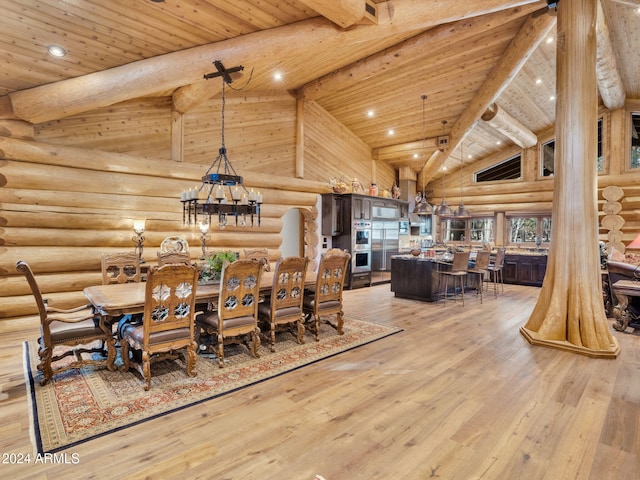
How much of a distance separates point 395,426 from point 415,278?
4849mm

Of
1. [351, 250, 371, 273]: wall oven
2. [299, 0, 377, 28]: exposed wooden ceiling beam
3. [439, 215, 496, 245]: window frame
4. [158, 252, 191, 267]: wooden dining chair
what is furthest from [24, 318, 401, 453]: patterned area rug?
[439, 215, 496, 245]: window frame

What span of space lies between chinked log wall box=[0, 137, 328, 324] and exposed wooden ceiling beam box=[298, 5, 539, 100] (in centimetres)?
326

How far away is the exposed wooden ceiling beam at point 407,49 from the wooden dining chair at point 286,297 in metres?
4.49

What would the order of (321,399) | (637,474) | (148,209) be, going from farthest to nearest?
(148,209) → (321,399) → (637,474)

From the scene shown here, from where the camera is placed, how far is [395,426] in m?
2.54

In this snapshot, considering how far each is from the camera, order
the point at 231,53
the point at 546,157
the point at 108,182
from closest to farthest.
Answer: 1. the point at 231,53
2. the point at 108,182
3. the point at 546,157

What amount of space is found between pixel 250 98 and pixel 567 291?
6.60m

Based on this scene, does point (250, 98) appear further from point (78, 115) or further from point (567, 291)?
point (567, 291)

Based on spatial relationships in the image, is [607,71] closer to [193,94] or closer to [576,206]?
[576,206]

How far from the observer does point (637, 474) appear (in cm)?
205

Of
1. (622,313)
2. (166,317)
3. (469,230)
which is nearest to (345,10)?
(166,317)

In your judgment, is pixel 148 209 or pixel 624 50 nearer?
pixel 148 209

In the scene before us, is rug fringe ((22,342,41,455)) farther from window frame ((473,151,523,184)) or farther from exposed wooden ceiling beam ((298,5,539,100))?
window frame ((473,151,523,184))

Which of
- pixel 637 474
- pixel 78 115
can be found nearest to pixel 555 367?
pixel 637 474
